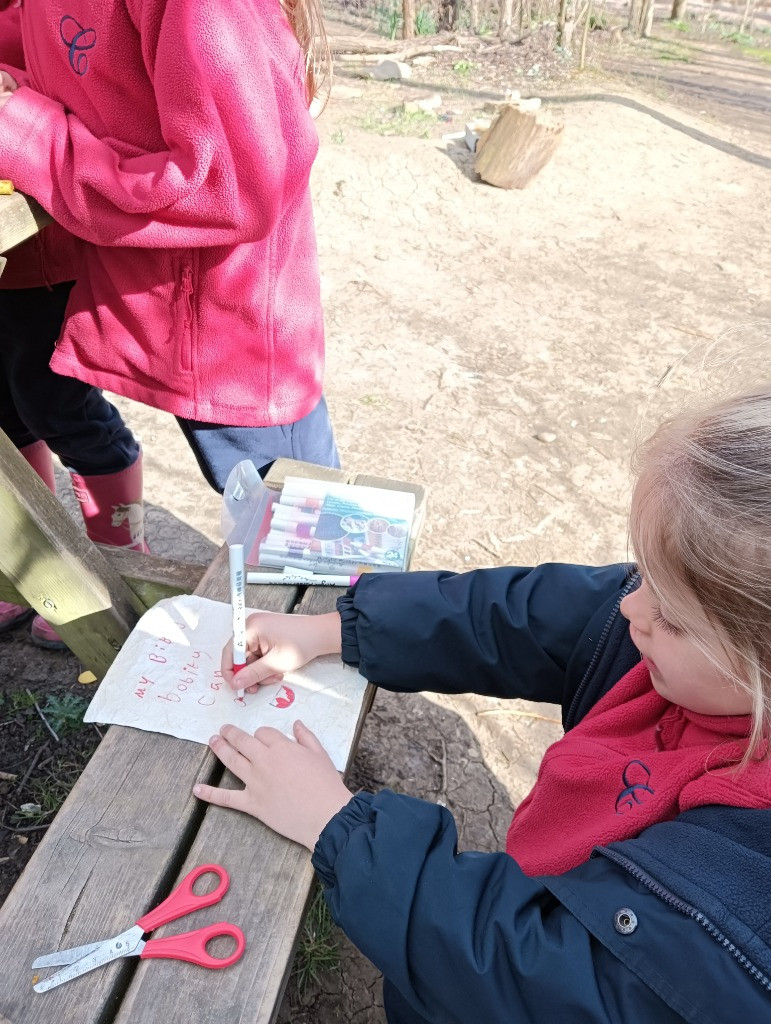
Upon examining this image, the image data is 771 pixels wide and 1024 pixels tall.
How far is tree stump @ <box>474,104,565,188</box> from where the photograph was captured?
19.5 ft

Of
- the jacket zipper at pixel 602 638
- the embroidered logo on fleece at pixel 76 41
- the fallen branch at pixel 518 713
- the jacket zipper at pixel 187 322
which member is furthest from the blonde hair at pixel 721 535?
the fallen branch at pixel 518 713

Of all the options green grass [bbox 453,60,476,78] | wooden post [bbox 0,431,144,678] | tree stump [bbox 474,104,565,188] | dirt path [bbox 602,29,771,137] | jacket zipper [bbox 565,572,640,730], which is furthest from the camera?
green grass [bbox 453,60,476,78]

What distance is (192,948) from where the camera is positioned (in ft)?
3.23

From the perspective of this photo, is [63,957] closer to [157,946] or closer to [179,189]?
[157,946]

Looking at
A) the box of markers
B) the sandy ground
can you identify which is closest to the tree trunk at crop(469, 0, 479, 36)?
the sandy ground

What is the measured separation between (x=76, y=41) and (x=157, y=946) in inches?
56.4

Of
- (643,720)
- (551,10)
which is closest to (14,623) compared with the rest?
(643,720)

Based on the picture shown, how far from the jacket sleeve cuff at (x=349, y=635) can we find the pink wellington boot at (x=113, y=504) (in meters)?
1.02

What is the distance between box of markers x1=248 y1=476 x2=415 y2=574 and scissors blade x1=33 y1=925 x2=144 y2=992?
2.35 ft

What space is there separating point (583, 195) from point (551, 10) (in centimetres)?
563

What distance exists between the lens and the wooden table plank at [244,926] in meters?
0.94

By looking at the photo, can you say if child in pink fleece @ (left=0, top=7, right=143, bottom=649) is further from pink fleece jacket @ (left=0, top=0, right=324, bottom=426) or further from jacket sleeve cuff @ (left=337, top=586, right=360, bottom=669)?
jacket sleeve cuff @ (left=337, top=586, right=360, bottom=669)

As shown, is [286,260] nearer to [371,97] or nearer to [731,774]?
[731,774]

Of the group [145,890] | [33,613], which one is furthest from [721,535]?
[33,613]
